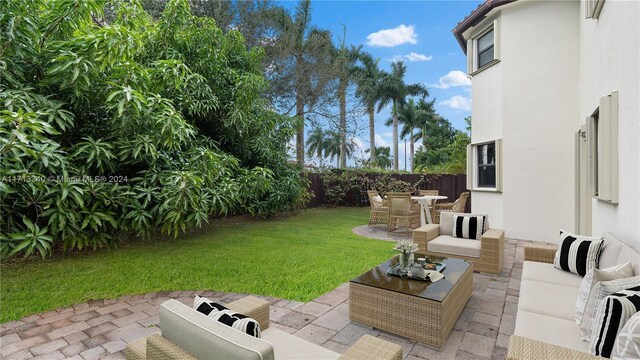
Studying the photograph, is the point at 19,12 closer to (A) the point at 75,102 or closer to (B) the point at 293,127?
(A) the point at 75,102

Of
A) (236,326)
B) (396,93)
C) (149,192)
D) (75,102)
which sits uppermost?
(396,93)

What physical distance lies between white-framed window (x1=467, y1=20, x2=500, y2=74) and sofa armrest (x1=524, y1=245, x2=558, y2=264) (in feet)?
18.2

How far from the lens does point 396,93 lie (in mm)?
26438

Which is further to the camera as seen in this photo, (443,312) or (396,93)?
(396,93)

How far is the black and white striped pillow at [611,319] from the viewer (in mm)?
1614

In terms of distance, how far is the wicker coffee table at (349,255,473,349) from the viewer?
2.67 m

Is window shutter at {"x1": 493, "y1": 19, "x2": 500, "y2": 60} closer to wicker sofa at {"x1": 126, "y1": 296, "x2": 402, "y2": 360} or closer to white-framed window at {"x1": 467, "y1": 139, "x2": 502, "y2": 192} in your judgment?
white-framed window at {"x1": 467, "y1": 139, "x2": 502, "y2": 192}

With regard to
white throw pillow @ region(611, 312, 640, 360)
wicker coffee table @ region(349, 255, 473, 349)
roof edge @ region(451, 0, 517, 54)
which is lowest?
wicker coffee table @ region(349, 255, 473, 349)

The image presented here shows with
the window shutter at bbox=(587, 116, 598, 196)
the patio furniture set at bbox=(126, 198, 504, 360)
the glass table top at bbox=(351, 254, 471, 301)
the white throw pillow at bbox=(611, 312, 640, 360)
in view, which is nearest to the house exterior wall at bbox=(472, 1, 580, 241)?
the window shutter at bbox=(587, 116, 598, 196)

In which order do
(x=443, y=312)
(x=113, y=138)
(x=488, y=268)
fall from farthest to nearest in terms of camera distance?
(x=113, y=138) → (x=488, y=268) → (x=443, y=312)

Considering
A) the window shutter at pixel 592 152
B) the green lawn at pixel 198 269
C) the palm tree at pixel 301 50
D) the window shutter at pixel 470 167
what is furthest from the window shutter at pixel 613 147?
the palm tree at pixel 301 50

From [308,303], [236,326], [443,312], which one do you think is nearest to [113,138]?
[308,303]

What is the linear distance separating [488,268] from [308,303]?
111 inches

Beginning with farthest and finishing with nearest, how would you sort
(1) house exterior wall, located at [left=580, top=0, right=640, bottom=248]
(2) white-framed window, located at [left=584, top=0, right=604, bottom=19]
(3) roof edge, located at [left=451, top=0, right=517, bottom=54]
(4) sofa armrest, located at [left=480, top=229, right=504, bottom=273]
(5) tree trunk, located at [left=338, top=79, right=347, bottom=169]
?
(5) tree trunk, located at [left=338, top=79, right=347, bottom=169] → (3) roof edge, located at [left=451, top=0, right=517, bottom=54] → (4) sofa armrest, located at [left=480, top=229, right=504, bottom=273] → (2) white-framed window, located at [left=584, top=0, right=604, bottom=19] → (1) house exterior wall, located at [left=580, top=0, right=640, bottom=248]
